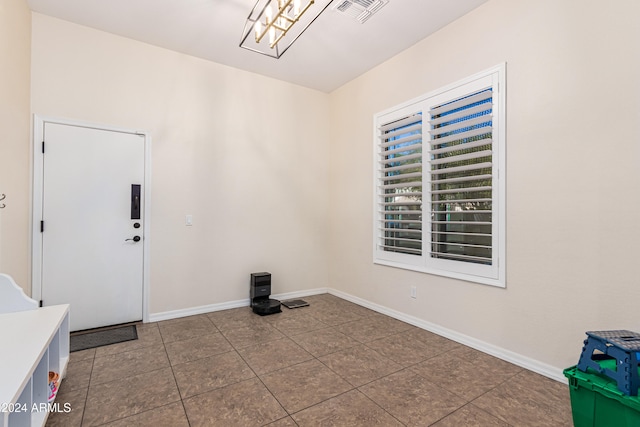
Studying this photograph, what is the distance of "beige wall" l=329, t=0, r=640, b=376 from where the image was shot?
2057 mm

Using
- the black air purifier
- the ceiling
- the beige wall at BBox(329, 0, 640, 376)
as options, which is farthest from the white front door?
the beige wall at BBox(329, 0, 640, 376)

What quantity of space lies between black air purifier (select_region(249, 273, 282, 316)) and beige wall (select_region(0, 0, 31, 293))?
2.24 m

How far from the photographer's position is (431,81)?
11.0 feet

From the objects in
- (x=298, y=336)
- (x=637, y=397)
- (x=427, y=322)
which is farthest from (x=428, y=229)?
(x=637, y=397)

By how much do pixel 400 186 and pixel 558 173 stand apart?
1575mm

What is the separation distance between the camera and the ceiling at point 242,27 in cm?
290

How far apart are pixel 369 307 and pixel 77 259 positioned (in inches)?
135

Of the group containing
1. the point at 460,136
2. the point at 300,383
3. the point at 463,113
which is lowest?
the point at 300,383

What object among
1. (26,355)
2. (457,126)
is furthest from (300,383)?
(457,126)

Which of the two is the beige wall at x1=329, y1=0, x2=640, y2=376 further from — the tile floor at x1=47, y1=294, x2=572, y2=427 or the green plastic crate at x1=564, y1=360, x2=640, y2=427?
the green plastic crate at x1=564, y1=360, x2=640, y2=427

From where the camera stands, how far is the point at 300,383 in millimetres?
2281

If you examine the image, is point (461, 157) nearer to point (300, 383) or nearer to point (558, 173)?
point (558, 173)

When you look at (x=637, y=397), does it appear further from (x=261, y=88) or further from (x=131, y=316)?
(x=261, y=88)

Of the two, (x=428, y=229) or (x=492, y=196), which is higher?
(x=492, y=196)
